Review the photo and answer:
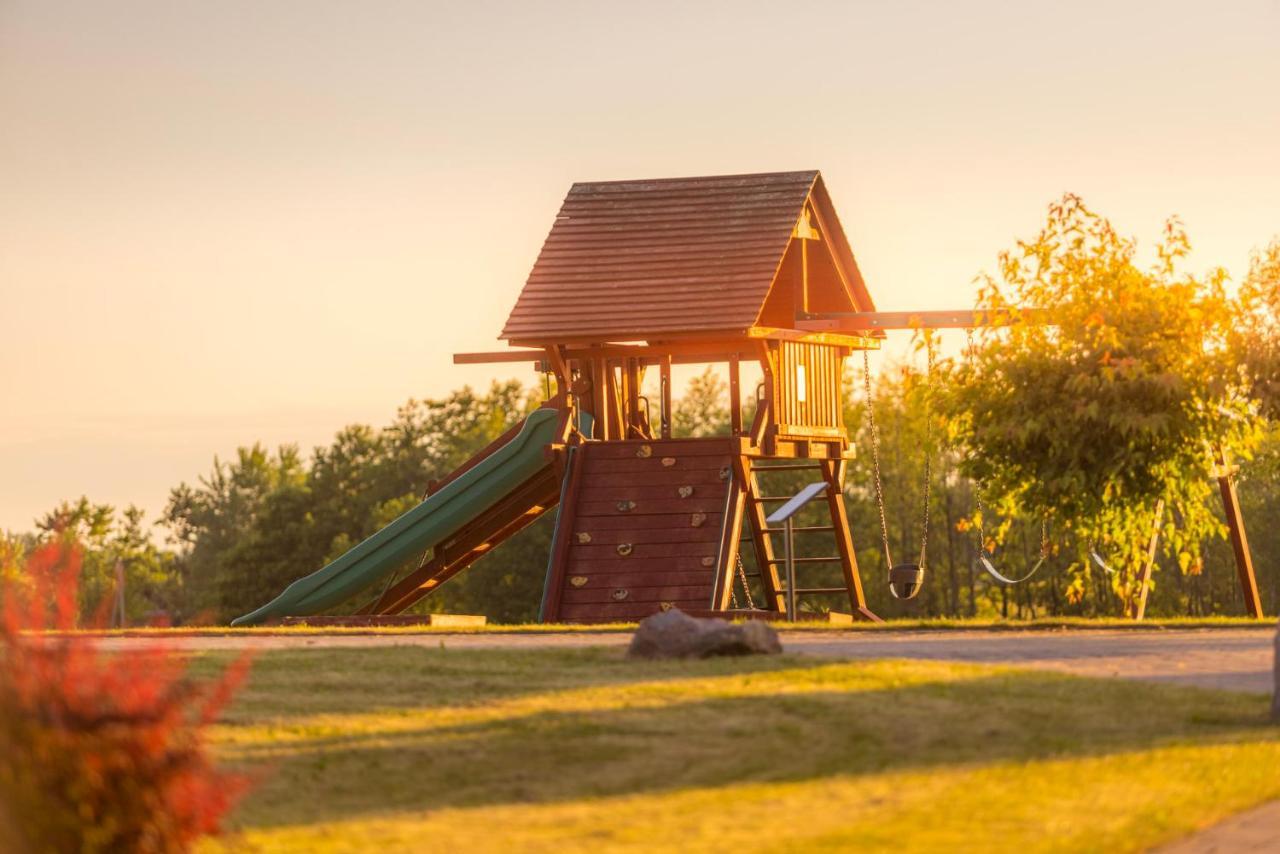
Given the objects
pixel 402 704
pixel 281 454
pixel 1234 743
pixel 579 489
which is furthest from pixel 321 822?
pixel 281 454

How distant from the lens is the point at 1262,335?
1118 inches

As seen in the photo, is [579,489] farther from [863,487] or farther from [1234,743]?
[863,487]

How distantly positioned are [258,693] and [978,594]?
64.2m

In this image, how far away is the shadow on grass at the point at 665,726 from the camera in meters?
13.1

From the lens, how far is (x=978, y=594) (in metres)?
78.3

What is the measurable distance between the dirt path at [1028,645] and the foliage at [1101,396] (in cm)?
500

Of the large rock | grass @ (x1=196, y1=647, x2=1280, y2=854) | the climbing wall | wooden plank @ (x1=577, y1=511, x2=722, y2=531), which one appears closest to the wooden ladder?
the climbing wall

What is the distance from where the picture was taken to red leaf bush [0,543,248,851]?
377 inches

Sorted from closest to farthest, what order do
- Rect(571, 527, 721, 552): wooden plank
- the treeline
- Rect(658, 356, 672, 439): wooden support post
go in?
Rect(571, 527, 721, 552): wooden plank < Rect(658, 356, 672, 439): wooden support post < the treeline

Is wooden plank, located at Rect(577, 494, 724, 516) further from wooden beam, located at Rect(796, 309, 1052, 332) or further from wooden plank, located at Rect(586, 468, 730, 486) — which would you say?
wooden beam, located at Rect(796, 309, 1052, 332)

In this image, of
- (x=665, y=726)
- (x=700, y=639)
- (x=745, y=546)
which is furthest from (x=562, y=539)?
(x=745, y=546)

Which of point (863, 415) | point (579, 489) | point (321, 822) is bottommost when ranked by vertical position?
point (321, 822)

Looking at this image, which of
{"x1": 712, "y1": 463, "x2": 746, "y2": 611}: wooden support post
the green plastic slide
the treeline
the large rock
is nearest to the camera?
the large rock

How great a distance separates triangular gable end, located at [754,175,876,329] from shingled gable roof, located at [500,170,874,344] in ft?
0.12
